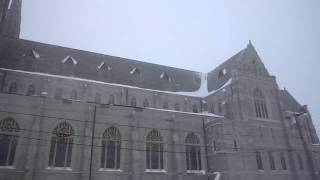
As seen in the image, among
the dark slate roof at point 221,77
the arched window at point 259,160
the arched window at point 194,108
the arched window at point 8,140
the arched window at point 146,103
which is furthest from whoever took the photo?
the arched window at point 194,108

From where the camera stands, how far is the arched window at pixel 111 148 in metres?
31.7

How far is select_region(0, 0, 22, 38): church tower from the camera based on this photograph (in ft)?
128

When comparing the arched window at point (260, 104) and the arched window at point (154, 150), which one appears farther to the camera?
the arched window at point (260, 104)

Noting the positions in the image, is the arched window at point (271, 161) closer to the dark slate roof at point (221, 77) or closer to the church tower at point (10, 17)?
the dark slate roof at point (221, 77)

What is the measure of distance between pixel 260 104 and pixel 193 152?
12.5 m

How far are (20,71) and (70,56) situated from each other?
23.8 feet

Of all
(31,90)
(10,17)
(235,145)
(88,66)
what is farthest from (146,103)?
(10,17)

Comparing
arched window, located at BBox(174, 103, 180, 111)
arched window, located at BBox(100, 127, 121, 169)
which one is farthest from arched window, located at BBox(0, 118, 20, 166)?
arched window, located at BBox(174, 103, 180, 111)

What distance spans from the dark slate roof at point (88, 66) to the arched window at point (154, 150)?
29.8 feet

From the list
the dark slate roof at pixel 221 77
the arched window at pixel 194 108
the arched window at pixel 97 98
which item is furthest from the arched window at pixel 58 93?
the dark slate roof at pixel 221 77

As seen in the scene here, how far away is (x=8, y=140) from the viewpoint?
1127 inches

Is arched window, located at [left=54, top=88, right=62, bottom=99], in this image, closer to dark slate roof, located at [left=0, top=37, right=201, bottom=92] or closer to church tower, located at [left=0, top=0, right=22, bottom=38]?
dark slate roof, located at [left=0, top=37, right=201, bottom=92]

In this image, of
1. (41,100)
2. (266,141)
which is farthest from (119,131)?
(266,141)

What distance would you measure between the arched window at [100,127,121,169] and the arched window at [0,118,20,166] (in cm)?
888
